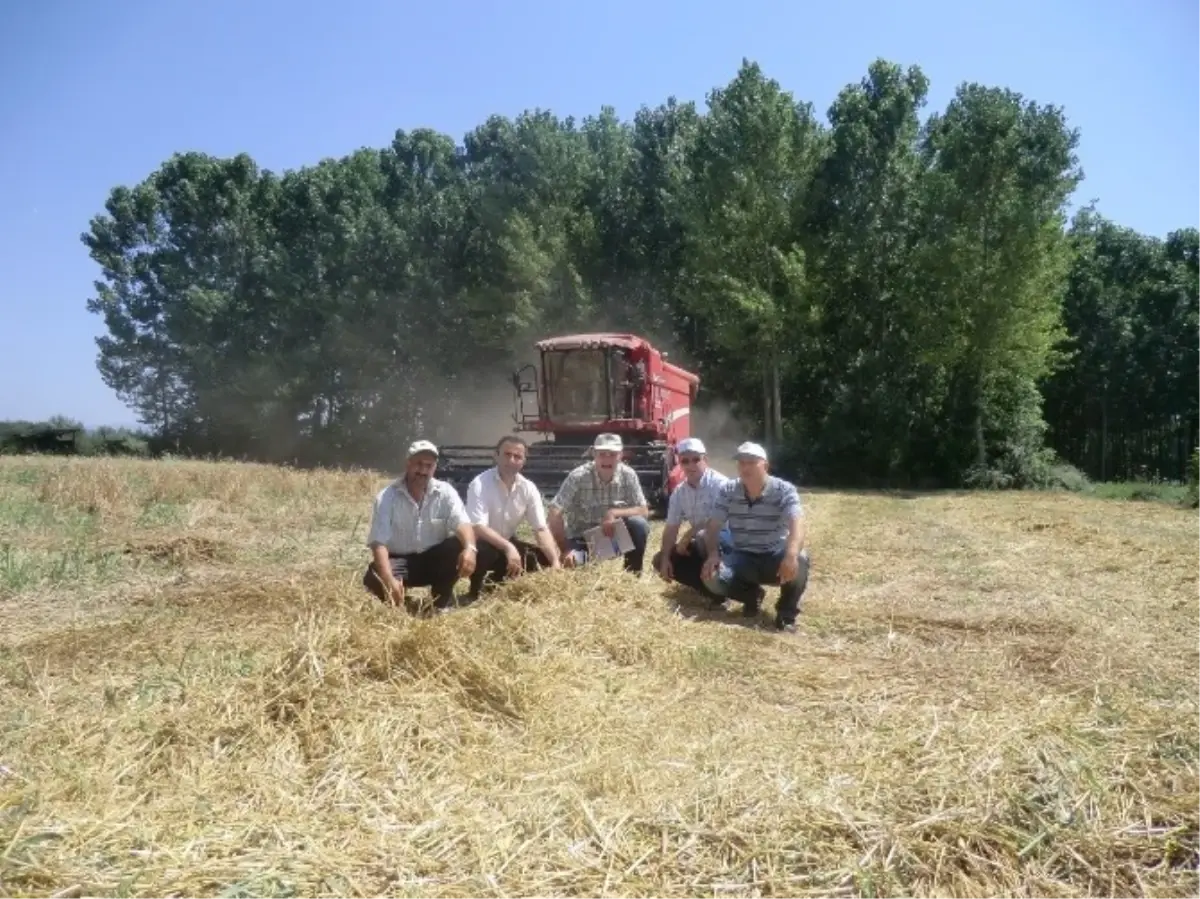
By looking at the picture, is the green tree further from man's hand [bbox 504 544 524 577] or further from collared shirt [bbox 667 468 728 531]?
man's hand [bbox 504 544 524 577]

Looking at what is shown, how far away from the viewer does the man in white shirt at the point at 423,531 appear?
20.0 feet

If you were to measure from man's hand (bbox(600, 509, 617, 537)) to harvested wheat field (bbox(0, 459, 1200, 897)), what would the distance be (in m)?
0.54

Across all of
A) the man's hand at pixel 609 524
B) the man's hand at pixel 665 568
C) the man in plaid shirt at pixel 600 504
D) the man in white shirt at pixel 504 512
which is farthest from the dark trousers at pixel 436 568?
the man's hand at pixel 665 568

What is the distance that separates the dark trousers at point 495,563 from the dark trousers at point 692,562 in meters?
0.88

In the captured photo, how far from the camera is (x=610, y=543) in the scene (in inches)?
268

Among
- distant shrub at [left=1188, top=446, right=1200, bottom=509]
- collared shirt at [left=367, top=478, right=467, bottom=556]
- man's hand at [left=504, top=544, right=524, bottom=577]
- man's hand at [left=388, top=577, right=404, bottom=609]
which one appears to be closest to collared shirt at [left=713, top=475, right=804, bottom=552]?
man's hand at [left=504, top=544, right=524, bottom=577]

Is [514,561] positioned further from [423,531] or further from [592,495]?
[592,495]

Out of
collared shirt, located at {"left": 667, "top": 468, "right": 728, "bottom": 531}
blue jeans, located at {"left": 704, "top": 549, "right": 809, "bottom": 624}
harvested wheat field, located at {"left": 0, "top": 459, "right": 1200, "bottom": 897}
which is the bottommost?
harvested wheat field, located at {"left": 0, "top": 459, "right": 1200, "bottom": 897}

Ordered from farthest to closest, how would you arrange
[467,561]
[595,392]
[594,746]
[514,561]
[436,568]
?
[595,392] < [436,568] < [514,561] < [467,561] < [594,746]

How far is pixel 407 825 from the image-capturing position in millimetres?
2848

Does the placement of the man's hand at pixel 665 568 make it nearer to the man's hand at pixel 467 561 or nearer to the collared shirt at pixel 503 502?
the collared shirt at pixel 503 502

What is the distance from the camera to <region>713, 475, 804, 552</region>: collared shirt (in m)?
6.27

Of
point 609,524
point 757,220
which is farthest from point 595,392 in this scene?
point 757,220

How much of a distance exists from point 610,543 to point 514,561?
2.92 ft
